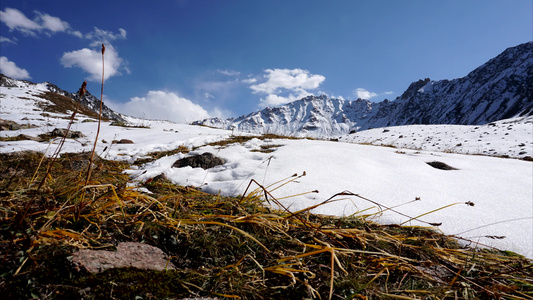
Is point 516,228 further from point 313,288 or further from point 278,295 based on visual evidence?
point 278,295

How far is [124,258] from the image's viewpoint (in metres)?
1.01

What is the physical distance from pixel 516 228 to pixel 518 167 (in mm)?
3684

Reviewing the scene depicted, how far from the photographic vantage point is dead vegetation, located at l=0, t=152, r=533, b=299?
0.84m

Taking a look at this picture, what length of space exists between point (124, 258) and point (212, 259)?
0.39 m

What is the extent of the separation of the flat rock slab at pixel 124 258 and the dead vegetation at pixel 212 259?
1.2 inches

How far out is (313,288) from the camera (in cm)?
99

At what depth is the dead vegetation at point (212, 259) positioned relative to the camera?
2.75 ft

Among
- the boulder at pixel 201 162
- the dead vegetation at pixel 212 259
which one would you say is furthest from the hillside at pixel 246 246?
the boulder at pixel 201 162

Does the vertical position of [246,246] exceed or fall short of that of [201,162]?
it falls short

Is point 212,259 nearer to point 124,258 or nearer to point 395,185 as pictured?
point 124,258

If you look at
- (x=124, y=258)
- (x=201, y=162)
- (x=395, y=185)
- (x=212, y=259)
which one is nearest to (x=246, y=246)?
(x=212, y=259)

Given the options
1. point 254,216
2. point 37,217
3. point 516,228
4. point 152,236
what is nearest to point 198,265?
point 152,236

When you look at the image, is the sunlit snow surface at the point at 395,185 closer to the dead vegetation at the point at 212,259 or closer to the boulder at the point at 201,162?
the boulder at the point at 201,162

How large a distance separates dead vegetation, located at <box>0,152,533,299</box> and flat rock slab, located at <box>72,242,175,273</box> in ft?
0.10
